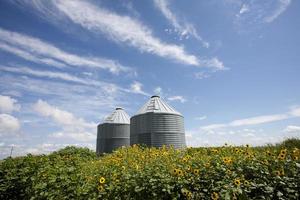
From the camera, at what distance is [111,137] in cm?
2444

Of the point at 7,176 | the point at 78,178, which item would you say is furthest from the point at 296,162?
the point at 7,176

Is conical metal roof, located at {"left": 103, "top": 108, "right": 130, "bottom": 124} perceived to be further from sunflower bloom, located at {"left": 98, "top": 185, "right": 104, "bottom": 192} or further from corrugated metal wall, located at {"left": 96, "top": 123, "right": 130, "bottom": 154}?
sunflower bloom, located at {"left": 98, "top": 185, "right": 104, "bottom": 192}

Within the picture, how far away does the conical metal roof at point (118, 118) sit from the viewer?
25.4m

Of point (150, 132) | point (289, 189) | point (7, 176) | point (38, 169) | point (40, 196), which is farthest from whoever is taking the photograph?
point (150, 132)

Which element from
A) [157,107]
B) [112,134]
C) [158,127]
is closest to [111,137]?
[112,134]

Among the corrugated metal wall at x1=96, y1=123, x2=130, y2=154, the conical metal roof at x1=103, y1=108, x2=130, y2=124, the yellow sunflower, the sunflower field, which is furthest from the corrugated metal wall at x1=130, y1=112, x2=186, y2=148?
the yellow sunflower

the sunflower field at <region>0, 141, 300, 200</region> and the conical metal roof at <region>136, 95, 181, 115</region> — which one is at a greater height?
the conical metal roof at <region>136, 95, 181, 115</region>

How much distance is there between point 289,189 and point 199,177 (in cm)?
131

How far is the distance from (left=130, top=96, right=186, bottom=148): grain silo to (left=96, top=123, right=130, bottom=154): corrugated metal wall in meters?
4.93

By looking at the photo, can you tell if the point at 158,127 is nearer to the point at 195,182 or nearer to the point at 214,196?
the point at 195,182

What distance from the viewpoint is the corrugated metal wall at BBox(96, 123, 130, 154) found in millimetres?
24141

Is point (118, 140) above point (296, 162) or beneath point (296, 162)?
above

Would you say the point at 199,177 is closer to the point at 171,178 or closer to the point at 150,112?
the point at 171,178

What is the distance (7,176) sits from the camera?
6.37 meters
